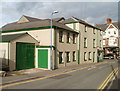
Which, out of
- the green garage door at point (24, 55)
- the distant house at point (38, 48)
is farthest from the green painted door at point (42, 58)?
the green garage door at point (24, 55)

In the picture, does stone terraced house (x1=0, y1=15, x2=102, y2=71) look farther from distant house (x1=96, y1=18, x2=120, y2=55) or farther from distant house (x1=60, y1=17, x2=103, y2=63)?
distant house (x1=96, y1=18, x2=120, y2=55)

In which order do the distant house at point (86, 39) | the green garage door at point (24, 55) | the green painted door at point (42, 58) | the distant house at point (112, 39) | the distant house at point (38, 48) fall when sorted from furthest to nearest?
the distant house at point (112, 39) → the distant house at point (86, 39) → the green painted door at point (42, 58) → the green garage door at point (24, 55) → the distant house at point (38, 48)

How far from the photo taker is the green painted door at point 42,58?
17742 mm

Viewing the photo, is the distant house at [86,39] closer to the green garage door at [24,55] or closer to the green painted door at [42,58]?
the green painted door at [42,58]

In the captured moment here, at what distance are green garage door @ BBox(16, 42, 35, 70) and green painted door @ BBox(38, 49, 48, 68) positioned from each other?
96 centimetres

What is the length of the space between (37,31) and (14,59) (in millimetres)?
5848

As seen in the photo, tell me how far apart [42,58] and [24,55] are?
2.51 meters

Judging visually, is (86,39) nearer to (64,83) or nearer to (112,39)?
(64,83)

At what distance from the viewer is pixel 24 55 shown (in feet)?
55.7

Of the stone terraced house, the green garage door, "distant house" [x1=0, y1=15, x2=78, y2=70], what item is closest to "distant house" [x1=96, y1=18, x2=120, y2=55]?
the stone terraced house

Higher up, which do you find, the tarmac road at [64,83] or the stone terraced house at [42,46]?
the stone terraced house at [42,46]

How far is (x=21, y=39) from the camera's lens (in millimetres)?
16750

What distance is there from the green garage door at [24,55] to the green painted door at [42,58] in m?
0.96

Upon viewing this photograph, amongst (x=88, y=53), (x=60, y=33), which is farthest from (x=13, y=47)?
(x=88, y=53)
